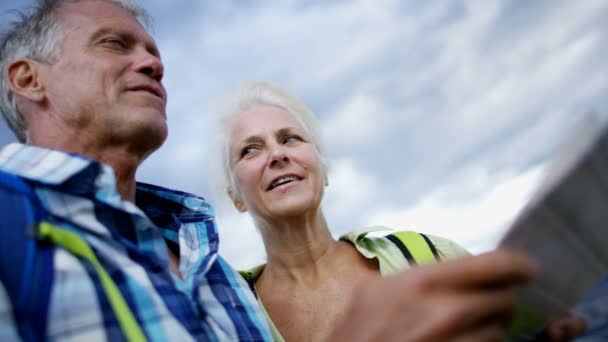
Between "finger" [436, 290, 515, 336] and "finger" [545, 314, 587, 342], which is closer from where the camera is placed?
"finger" [436, 290, 515, 336]

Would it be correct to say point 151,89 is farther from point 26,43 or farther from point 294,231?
point 294,231

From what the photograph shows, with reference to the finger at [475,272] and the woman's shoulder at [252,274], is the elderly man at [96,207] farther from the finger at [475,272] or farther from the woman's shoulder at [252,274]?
the finger at [475,272]

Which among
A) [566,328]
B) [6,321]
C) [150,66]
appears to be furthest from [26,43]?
[566,328]

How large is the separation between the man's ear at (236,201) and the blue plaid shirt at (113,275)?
4.48ft

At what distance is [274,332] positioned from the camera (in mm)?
2598

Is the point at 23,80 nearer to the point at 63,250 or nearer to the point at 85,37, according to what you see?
the point at 85,37

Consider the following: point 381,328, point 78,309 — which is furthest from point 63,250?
point 381,328

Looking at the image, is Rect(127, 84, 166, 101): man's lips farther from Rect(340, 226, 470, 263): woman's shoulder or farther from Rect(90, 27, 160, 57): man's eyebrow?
Rect(340, 226, 470, 263): woman's shoulder

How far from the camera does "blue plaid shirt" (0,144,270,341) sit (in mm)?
1400

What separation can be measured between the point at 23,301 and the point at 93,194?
0.66 meters

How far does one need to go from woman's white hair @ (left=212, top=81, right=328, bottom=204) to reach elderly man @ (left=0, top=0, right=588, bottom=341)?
92 centimetres

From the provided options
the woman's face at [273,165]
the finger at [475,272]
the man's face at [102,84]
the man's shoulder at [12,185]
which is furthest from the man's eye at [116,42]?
the finger at [475,272]

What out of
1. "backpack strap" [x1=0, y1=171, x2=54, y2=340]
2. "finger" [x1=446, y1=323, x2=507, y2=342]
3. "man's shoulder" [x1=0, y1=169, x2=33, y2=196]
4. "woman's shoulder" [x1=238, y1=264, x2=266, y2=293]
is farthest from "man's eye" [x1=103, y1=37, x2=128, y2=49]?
"finger" [x1=446, y1=323, x2=507, y2=342]

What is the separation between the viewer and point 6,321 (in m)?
1.23
